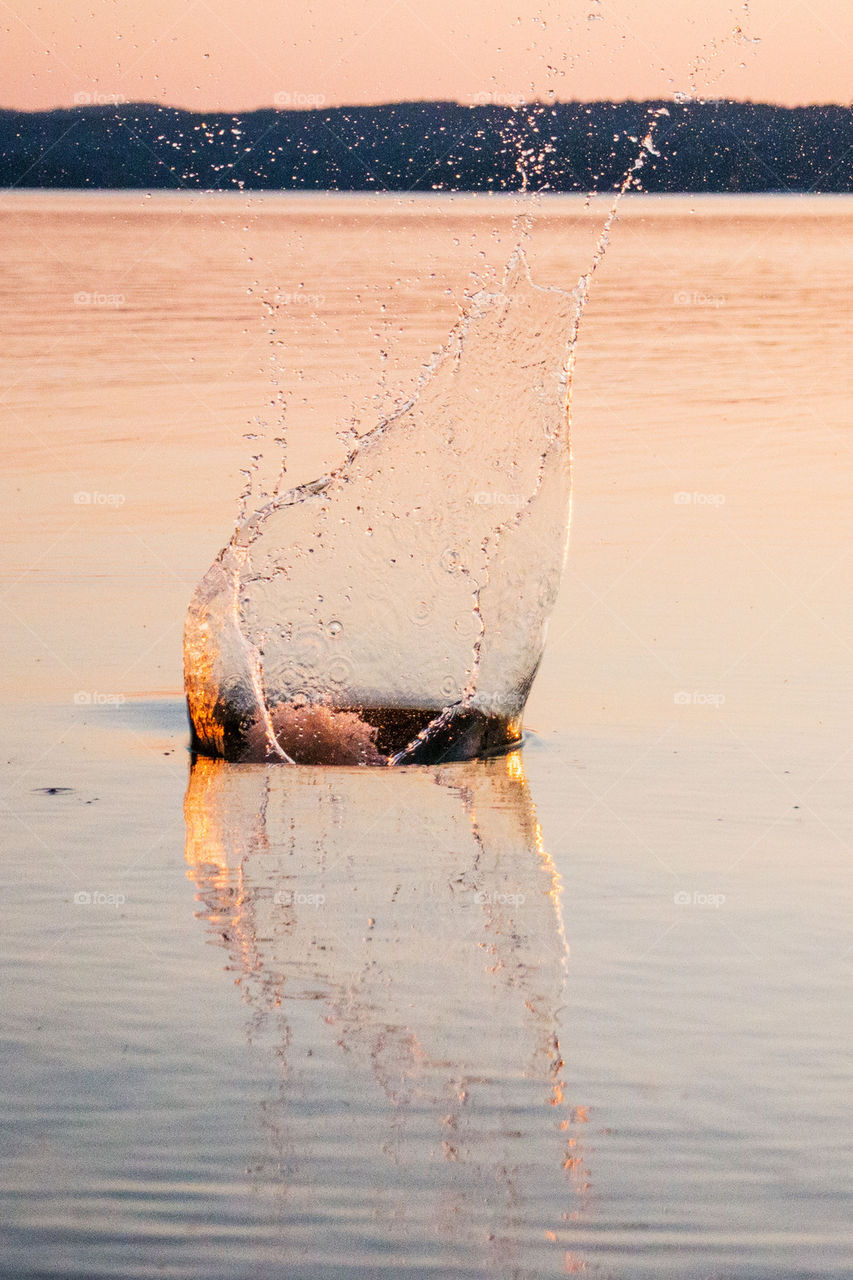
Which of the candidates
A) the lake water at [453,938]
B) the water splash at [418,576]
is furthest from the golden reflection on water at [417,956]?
the water splash at [418,576]

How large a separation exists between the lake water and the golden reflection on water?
0.02 meters

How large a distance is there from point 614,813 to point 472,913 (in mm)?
2184

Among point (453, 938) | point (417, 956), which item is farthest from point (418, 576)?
point (417, 956)

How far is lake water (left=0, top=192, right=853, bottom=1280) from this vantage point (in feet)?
23.4

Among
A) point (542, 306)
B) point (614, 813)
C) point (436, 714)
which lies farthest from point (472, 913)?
point (542, 306)

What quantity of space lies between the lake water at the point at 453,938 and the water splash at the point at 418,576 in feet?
1.65

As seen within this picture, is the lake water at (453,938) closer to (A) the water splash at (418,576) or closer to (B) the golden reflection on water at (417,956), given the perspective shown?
(B) the golden reflection on water at (417,956)

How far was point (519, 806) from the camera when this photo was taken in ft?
41.8

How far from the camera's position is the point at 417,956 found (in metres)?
9.73

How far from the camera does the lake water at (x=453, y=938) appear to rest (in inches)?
280

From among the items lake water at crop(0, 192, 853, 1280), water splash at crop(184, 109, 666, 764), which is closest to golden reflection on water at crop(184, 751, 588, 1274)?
lake water at crop(0, 192, 853, 1280)

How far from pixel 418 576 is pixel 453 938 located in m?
5.69

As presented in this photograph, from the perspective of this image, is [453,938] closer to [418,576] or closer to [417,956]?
[417,956]

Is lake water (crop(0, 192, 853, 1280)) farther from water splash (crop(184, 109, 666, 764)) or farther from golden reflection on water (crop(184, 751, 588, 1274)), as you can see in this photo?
water splash (crop(184, 109, 666, 764))
